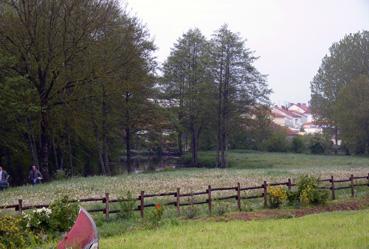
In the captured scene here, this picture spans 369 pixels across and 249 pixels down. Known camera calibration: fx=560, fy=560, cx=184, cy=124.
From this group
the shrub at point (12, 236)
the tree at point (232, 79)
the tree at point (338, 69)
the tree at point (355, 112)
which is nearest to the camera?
the shrub at point (12, 236)

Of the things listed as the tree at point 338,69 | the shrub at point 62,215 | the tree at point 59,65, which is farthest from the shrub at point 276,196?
the tree at point 338,69

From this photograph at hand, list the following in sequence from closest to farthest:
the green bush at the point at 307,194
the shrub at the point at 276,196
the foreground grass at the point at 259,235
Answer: the foreground grass at the point at 259,235
the shrub at the point at 276,196
the green bush at the point at 307,194

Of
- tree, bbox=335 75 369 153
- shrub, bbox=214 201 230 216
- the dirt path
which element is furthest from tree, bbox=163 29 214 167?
shrub, bbox=214 201 230 216

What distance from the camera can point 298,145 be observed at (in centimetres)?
8762

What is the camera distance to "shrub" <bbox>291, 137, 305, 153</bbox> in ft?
287

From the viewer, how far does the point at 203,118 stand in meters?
70.1

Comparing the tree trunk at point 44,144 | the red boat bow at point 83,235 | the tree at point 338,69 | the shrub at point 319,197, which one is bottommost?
the shrub at point 319,197

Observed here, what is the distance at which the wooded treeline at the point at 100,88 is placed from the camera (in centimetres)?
3897

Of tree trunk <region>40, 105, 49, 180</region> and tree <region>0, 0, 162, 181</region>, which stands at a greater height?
tree <region>0, 0, 162, 181</region>

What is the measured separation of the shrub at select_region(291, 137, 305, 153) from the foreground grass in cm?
6887

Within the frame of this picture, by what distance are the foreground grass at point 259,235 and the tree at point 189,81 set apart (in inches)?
1915

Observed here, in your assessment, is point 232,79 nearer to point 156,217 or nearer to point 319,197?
point 319,197

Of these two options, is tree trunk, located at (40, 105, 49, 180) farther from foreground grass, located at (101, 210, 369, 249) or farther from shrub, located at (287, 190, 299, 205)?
foreground grass, located at (101, 210, 369, 249)

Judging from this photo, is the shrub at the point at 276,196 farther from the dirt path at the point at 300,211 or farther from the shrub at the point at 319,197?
the shrub at the point at 319,197
